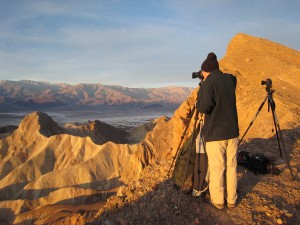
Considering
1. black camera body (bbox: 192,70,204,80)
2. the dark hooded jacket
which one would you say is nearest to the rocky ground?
the dark hooded jacket

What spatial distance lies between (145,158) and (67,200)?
8299 mm

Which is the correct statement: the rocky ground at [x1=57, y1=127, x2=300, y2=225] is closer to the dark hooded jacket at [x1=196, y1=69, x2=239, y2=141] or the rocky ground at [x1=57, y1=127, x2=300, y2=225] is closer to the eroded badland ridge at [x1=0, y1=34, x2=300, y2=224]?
the eroded badland ridge at [x1=0, y1=34, x2=300, y2=224]

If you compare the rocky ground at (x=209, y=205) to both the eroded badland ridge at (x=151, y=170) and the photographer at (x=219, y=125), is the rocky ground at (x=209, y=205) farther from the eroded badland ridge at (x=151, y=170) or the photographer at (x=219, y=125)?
the photographer at (x=219, y=125)

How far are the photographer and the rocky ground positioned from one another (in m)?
0.31

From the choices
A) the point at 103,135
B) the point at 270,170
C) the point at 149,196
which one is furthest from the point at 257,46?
the point at 103,135

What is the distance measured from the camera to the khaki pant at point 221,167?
473cm

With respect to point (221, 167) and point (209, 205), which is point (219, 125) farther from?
point (209, 205)

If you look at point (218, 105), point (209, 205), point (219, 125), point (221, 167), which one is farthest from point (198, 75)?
point (209, 205)

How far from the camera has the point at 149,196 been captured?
5969 millimetres

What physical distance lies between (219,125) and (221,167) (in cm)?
64

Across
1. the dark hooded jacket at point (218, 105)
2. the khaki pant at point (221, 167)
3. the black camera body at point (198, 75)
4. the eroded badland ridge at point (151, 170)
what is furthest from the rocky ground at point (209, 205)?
the black camera body at point (198, 75)

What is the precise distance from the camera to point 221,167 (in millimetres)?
4734

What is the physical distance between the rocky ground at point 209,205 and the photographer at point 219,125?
1.03ft

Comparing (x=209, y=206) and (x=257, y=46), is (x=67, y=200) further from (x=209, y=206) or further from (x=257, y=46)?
(x=209, y=206)
